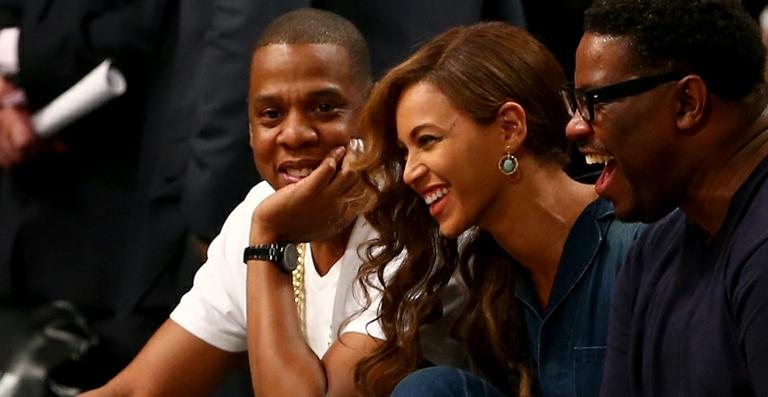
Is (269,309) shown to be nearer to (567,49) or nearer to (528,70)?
(528,70)

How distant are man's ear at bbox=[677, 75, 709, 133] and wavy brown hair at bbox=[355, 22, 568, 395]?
16.9 inches

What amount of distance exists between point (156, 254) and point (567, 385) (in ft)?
3.34

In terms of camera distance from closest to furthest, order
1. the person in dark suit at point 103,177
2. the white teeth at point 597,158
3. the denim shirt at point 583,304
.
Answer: the white teeth at point 597,158, the denim shirt at point 583,304, the person in dark suit at point 103,177

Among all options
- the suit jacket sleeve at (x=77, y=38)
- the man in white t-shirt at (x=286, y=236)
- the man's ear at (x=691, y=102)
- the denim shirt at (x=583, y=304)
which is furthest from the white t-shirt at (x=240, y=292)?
the man's ear at (x=691, y=102)

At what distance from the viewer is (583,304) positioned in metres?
2.12

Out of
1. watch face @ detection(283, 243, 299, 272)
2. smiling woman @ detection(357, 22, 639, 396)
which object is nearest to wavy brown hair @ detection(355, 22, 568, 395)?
smiling woman @ detection(357, 22, 639, 396)

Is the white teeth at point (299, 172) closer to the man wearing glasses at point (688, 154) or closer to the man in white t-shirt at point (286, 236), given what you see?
the man in white t-shirt at point (286, 236)

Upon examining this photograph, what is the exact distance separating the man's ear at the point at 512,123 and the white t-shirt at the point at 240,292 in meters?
0.37

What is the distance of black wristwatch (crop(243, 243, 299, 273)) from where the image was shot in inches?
94.4

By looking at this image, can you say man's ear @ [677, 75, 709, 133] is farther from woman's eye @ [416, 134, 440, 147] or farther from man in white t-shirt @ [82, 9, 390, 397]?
man in white t-shirt @ [82, 9, 390, 397]

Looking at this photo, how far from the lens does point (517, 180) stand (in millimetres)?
2148

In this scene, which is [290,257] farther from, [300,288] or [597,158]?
[597,158]

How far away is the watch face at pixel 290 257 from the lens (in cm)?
240

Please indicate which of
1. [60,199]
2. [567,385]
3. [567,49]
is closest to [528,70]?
[567,385]
